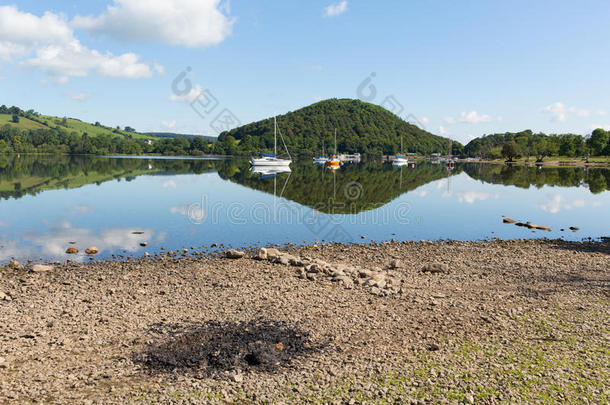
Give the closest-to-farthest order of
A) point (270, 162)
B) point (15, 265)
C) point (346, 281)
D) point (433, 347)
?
point (433, 347), point (346, 281), point (15, 265), point (270, 162)

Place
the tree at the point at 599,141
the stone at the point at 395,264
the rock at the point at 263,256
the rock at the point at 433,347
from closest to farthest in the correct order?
the rock at the point at 433,347, the stone at the point at 395,264, the rock at the point at 263,256, the tree at the point at 599,141

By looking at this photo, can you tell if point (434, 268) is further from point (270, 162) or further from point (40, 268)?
point (270, 162)

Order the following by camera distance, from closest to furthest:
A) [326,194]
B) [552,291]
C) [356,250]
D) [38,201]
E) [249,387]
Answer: [249,387] → [552,291] → [356,250] → [38,201] → [326,194]

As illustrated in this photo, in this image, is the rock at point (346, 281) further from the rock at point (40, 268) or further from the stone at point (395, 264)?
the rock at point (40, 268)

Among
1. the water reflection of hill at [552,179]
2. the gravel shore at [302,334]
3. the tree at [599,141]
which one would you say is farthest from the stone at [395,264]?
the tree at [599,141]

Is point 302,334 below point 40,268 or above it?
above

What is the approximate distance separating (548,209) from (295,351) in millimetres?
43672

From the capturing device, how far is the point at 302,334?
11.4m

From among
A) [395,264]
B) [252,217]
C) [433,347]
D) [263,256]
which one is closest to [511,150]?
[252,217]

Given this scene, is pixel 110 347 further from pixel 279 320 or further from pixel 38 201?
pixel 38 201

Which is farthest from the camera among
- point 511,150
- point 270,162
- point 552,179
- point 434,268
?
point 511,150

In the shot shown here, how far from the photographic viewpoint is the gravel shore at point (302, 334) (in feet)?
27.9

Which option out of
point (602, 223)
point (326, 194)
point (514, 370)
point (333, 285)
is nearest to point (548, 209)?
point (602, 223)

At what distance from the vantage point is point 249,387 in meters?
8.62
